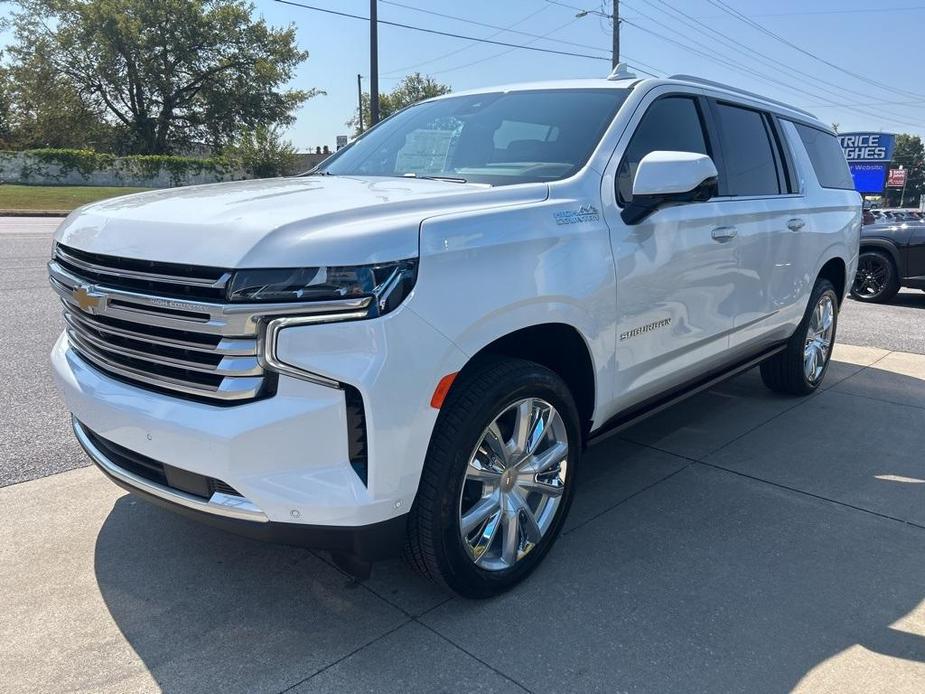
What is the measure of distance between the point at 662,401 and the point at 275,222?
2349 mm

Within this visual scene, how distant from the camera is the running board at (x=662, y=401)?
3486 millimetres

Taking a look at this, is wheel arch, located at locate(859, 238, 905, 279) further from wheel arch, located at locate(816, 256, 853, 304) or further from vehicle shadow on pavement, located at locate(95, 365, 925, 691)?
vehicle shadow on pavement, located at locate(95, 365, 925, 691)

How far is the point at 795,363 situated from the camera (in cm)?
550

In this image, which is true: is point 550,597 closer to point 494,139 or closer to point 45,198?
point 494,139

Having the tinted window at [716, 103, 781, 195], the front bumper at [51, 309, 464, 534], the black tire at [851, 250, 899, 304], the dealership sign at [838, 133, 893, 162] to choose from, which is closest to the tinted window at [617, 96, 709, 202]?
the tinted window at [716, 103, 781, 195]

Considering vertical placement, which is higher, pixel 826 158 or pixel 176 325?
pixel 826 158

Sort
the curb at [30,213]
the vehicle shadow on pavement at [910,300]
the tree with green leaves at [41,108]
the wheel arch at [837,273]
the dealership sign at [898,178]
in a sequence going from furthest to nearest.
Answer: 1. the dealership sign at [898,178]
2. the tree with green leaves at [41,108]
3. the curb at [30,213]
4. the vehicle shadow on pavement at [910,300]
5. the wheel arch at [837,273]

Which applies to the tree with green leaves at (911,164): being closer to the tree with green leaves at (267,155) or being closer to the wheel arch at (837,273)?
the tree with green leaves at (267,155)

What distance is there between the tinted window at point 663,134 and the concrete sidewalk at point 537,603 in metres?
1.61

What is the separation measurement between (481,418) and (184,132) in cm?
5454

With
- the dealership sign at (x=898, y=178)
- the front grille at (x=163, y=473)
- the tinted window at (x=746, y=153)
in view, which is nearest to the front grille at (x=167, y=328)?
the front grille at (x=163, y=473)

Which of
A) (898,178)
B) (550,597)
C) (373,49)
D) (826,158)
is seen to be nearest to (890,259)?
(826,158)

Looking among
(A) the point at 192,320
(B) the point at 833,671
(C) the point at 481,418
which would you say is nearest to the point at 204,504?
(A) the point at 192,320

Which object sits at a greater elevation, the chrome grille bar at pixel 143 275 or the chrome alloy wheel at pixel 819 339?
the chrome grille bar at pixel 143 275
